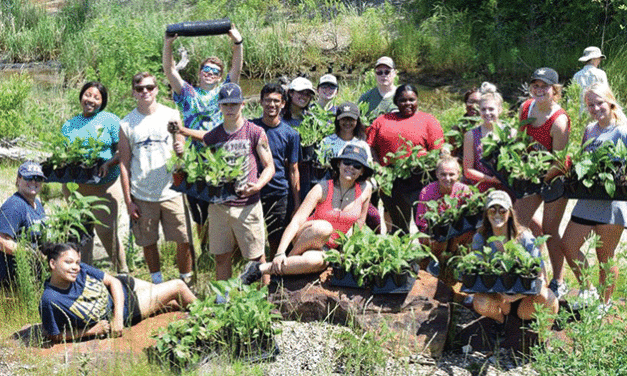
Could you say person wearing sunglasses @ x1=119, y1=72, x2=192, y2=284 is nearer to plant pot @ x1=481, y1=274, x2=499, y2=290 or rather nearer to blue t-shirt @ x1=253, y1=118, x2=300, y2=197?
blue t-shirt @ x1=253, y1=118, x2=300, y2=197

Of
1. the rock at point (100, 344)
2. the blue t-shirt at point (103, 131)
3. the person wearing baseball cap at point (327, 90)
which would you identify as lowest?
the rock at point (100, 344)

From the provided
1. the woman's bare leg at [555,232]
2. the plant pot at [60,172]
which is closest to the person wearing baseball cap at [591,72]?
the woman's bare leg at [555,232]

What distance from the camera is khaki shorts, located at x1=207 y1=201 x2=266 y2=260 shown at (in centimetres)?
691

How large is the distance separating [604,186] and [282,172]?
2.48m

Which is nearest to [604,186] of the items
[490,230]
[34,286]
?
[490,230]

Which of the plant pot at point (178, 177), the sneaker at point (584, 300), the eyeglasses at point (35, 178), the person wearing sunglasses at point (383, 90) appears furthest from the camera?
the person wearing sunglasses at point (383, 90)

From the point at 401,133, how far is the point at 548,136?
1.20m

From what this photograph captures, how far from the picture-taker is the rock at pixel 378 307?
6293 mm

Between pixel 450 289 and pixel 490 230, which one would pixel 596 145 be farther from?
pixel 450 289

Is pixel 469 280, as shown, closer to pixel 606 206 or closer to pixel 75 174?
pixel 606 206

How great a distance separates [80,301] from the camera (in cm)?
617

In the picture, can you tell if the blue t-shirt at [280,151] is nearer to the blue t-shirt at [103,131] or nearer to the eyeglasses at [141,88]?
the eyeglasses at [141,88]

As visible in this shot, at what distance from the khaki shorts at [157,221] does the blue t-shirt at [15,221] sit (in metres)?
0.74

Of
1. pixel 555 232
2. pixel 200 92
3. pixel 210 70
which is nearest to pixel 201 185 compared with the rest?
pixel 200 92
